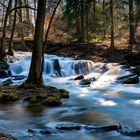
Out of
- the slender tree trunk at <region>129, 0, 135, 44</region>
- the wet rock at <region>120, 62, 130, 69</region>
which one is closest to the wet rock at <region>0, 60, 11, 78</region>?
the wet rock at <region>120, 62, 130, 69</region>

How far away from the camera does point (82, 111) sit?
15.6 m

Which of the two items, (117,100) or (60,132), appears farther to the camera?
(117,100)

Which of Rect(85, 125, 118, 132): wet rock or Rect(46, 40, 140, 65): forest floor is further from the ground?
Rect(46, 40, 140, 65): forest floor

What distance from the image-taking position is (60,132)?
1193 cm

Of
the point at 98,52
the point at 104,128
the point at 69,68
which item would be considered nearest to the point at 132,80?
the point at 69,68

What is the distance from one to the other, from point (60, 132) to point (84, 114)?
3.14m

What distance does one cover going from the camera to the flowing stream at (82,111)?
1184cm

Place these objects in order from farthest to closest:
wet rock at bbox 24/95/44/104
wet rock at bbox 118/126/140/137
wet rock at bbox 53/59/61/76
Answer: wet rock at bbox 53/59/61/76 → wet rock at bbox 24/95/44/104 → wet rock at bbox 118/126/140/137

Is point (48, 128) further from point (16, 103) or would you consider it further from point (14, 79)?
point (14, 79)

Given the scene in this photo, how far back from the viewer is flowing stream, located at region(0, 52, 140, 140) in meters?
11.8

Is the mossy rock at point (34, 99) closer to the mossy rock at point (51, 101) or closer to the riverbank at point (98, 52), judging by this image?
the mossy rock at point (51, 101)

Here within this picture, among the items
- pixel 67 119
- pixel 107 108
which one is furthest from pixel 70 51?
pixel 67 119

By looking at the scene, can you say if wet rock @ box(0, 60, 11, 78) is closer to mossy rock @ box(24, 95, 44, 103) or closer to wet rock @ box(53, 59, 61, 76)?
wet rock @ box(53, 59, 61, 76)

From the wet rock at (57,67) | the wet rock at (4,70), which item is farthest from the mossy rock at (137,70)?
the wet rock at (4,70)
